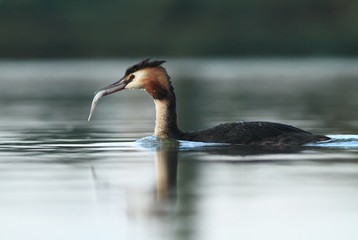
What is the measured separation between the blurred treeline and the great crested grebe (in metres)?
79.4

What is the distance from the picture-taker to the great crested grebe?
19531 mm

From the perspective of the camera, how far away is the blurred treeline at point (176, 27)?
342 feet

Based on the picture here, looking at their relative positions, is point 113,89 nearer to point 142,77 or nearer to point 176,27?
point 142,77

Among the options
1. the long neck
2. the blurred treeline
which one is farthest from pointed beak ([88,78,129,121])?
the blurred treeline

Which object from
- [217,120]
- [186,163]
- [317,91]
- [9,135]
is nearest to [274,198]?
[186,163]

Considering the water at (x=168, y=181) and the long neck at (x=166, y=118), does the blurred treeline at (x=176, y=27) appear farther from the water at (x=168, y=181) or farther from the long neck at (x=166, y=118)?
the long neck at (x=166, y=118)

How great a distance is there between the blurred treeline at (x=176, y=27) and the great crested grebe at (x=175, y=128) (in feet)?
260

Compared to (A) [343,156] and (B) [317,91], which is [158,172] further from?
(B) [317,91]

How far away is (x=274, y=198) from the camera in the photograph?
13.4 metres

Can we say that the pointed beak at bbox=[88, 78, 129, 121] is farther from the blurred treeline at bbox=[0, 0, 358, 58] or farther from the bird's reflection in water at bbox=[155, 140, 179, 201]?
the blurred treeline at bbox=[0, 0, 358, 58]

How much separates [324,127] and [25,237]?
43.3 feet

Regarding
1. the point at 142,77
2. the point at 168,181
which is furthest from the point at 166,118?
the point at 168,181

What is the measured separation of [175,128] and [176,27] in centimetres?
9070

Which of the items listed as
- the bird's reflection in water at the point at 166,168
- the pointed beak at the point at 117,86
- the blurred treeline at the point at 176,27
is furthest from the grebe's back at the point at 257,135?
the blurred treeline at the point at 176,27
